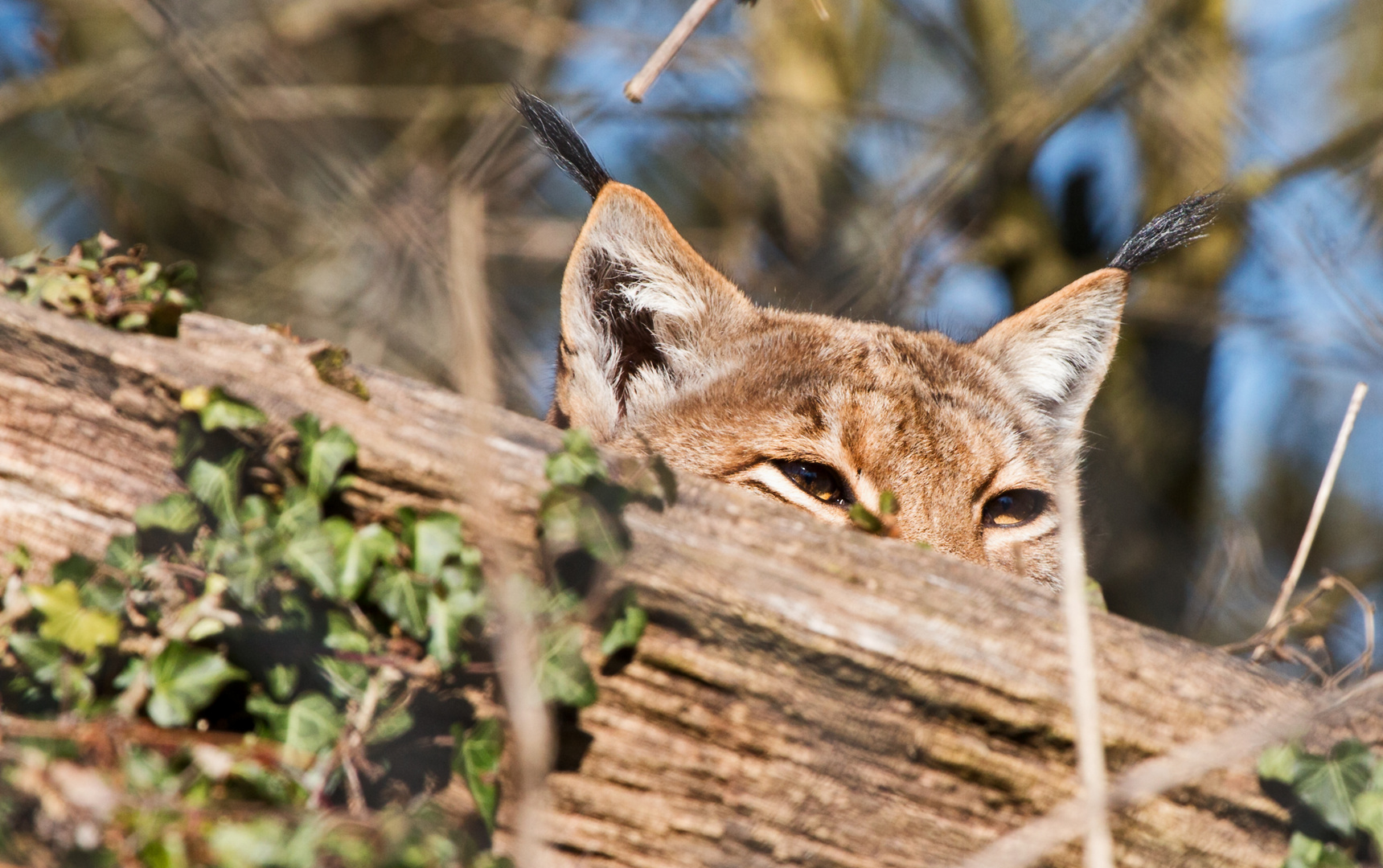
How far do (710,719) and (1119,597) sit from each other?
4.47 m

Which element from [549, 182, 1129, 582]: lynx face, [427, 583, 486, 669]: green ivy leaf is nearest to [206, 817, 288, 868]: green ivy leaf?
[427, 583, 486, 669]: green ivy leaf

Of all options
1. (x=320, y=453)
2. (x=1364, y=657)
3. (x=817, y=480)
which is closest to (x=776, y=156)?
(x=817, y=480)

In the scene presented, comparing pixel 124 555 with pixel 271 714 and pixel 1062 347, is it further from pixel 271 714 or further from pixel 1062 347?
pixel 1062 347

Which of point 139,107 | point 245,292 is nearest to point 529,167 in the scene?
point 245,292

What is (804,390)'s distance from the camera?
10.4 ft

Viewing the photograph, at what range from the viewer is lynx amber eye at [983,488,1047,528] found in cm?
331

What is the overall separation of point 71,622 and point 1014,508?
8.42 ft

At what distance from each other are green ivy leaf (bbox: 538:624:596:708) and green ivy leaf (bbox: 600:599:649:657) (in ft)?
0.17

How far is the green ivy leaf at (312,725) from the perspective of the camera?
4.99ft

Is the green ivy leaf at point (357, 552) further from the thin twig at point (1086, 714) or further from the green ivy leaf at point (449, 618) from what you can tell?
the thin twig at point (1086, 714)

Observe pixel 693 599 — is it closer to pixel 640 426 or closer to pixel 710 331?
pixel 640 426

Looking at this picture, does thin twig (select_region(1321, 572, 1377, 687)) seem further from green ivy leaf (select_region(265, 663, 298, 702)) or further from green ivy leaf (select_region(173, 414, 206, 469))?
green ivy leaf (select_region(173, 414, 206, 469))

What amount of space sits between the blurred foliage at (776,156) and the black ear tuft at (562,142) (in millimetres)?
1290

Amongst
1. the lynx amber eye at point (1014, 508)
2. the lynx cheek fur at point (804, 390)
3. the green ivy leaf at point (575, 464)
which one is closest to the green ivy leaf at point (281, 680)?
the green ivy leaf at point (575, 464)
